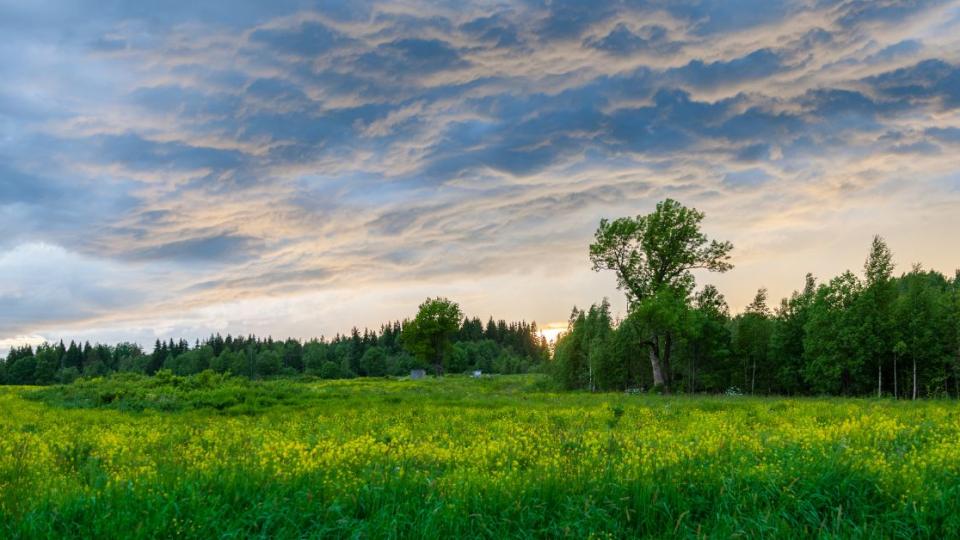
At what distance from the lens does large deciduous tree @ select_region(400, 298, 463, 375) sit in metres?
96.2

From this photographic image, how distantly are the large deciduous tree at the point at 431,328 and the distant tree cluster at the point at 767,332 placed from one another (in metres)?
23.0

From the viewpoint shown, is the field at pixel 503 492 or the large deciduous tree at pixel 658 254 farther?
the large deciduous tree at pixel 658 254

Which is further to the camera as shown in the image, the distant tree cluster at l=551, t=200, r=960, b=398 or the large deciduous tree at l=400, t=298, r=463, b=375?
the large deciduous tree at l=400, t=298, r=463, b=375

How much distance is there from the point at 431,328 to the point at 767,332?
50149 millimetres

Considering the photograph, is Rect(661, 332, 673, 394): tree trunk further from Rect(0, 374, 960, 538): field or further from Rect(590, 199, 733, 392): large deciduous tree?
Rect(0, 374, 960, 538): field

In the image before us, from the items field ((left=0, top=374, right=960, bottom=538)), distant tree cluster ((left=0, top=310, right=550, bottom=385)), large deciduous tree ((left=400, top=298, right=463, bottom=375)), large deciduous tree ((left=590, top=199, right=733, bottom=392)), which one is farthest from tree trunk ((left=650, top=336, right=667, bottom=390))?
distant tree cluster ((left=0, top=310, right=550, bottom=385))

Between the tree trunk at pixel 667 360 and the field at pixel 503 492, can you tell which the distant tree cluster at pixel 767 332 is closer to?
the tree trunk at pixel 667 360

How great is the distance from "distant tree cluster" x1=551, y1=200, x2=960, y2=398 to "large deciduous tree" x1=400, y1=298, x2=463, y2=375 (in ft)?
75.6

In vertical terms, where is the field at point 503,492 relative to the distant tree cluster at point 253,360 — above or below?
above

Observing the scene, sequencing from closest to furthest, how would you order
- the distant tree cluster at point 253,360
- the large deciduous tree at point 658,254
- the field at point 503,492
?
the field at point 503,492 → the large deciduous tree at point 658,254 → the distant tree cluster at point 253,360

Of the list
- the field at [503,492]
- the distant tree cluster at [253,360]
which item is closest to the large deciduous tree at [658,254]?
the field at [503,492]

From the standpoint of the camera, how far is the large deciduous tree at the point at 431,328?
96.2m

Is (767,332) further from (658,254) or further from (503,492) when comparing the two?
(503,492)

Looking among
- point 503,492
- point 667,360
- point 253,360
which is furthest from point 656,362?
point 253,360
